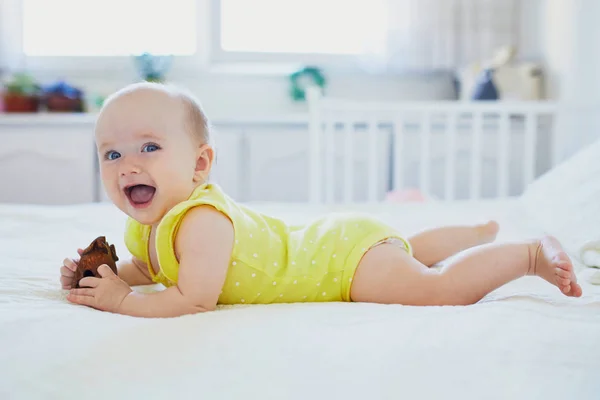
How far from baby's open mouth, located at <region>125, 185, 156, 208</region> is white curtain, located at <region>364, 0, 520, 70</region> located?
2.05 metres

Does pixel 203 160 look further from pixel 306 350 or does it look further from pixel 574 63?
pixel 574 63

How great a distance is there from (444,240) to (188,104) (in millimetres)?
457

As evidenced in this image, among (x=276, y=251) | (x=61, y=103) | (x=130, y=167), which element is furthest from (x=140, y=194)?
(x=61, y=103)

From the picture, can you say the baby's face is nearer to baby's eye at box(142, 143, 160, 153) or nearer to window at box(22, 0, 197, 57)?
baby's eye at box(142, 143, 160, 153)

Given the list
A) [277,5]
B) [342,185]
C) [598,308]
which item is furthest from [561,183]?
[277,5]

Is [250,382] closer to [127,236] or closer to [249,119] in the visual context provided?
[127,236]

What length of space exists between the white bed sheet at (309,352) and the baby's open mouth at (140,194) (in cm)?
16

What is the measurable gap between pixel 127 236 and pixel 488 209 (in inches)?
36.5

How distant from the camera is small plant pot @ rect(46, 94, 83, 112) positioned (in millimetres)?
2664

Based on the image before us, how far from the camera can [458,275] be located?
92 centimetres

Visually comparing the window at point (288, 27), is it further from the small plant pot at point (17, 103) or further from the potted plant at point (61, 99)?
the small plant pot at point (17, 103)

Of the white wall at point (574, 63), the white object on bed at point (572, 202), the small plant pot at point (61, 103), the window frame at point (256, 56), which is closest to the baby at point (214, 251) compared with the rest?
the white object on bed at point (572, 202)

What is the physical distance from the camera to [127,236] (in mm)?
1029

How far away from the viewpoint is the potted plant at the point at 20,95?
263cm
